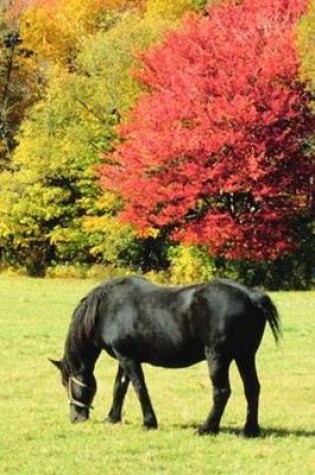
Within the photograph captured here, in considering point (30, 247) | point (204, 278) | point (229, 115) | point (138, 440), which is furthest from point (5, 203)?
point (138, 440)

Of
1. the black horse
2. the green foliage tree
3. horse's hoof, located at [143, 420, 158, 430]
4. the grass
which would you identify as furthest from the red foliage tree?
horse's hoof, located at [143, 420, 158, 430]

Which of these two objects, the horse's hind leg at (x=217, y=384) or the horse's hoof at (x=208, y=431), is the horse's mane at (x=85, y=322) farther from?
the horse's hoof at (x=208, y=431)

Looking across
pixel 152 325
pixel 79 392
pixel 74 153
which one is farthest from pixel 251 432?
pixel 74 153

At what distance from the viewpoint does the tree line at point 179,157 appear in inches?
1244

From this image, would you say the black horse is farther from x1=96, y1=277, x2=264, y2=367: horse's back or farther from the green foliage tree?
the green foliage tree

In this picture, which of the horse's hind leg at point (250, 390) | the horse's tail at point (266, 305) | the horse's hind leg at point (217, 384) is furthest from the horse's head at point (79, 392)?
the horse's tail at point (266, 305)

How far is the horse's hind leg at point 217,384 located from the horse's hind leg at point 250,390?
0.24m

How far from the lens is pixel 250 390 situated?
9.68 metres

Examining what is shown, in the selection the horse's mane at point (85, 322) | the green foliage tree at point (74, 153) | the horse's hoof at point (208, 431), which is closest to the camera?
the horse's hoof at point (208, 431)

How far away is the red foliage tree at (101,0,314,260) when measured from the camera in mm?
31453

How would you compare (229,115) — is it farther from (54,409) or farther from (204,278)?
(54,409)

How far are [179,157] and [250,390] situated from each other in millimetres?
22758

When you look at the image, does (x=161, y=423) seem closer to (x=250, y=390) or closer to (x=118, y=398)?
(x=118, y=398)

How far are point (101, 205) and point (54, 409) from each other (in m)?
25.8
